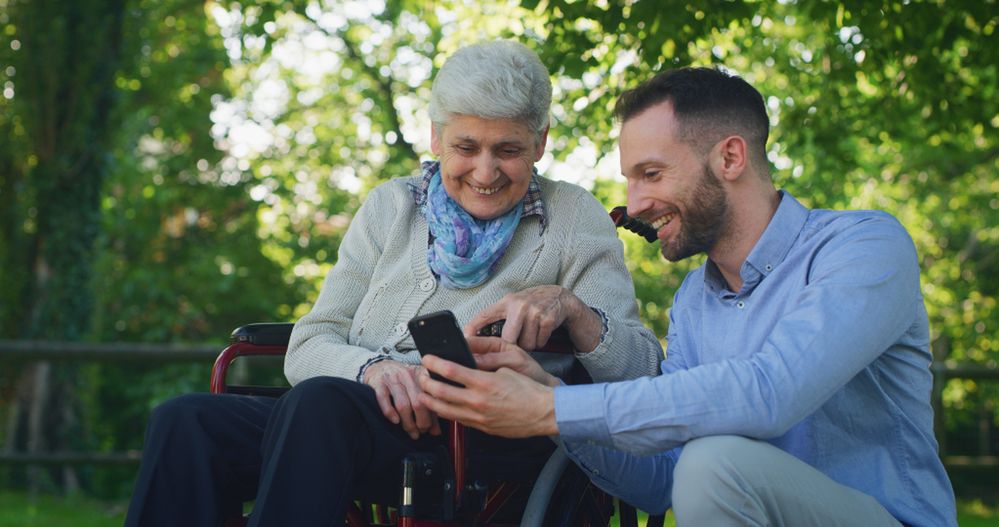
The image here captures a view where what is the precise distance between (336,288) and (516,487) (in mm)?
672

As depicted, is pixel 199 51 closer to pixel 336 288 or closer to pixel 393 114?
pixel 393 114

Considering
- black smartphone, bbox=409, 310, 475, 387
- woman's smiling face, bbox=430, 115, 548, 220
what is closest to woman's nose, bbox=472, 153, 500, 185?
woman's smiling face, bbox=430, 115, 548, 220

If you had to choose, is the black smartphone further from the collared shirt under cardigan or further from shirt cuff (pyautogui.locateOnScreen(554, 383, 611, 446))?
the collared shirt under cardigan

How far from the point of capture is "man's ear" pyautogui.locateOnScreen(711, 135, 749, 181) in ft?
7.83

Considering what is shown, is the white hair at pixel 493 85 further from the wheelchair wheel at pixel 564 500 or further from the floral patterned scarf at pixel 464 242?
the wheelchair wheel at pixel 564 500

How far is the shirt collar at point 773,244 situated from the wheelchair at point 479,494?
416 millimetres

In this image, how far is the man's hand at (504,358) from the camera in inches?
89.9

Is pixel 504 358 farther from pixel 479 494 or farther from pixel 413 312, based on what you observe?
pixel 413 312

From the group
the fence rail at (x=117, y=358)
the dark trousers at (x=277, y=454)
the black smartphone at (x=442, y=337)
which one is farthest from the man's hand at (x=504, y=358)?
the fence rail at (x=117, y=358)

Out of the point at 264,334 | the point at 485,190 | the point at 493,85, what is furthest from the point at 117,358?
the point at 493,85

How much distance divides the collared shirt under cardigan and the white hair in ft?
0.79

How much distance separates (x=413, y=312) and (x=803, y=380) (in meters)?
1.09

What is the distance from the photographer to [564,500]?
249 cm

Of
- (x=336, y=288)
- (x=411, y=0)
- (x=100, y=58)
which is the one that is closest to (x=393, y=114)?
(x=411, y=0)
